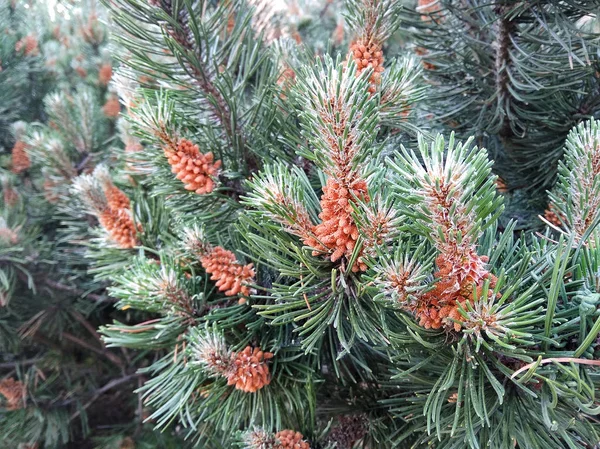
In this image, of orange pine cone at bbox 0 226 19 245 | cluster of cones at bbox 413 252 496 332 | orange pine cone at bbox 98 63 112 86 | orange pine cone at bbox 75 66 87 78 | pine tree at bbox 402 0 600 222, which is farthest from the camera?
orange pine cone at bbox 75 66 87 78

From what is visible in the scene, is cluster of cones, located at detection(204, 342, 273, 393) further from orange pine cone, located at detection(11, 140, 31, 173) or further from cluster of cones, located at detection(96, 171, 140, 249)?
orange pine cone, located at detection(11, 140, 31, 173)

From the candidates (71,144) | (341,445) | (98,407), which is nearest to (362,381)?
(341,445)

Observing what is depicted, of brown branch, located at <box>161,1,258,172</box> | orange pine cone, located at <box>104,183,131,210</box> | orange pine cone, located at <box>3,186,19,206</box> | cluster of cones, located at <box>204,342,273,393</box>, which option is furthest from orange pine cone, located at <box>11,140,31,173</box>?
cluster of cones, located at <box>204,342,273,393</box>

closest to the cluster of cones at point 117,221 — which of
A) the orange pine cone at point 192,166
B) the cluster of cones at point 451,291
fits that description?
the orange pine cone at point 192,166

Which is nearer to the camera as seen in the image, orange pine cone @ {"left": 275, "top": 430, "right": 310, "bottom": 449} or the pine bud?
orange pine cone @ {"left": 275, "top": 430, "right": 310, "bottom": 449}

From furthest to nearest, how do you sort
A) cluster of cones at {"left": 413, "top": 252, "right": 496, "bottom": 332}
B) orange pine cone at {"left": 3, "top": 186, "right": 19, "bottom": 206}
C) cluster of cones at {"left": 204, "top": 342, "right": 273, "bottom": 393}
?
orange pine cone at {"left": 3, "top": 186, "right": 19, "bottom": 206}, cluster of cones at {"left": 204, "top": 342, "right": 273, "bottom": 393}, cluster of cones at {"left": 413, "top": 252, "right": 496, "bottom": 332}

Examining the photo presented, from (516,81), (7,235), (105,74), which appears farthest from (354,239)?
(105,74)

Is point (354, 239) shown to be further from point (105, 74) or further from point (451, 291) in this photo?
point (105, 74)

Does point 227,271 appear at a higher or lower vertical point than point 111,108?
lower
